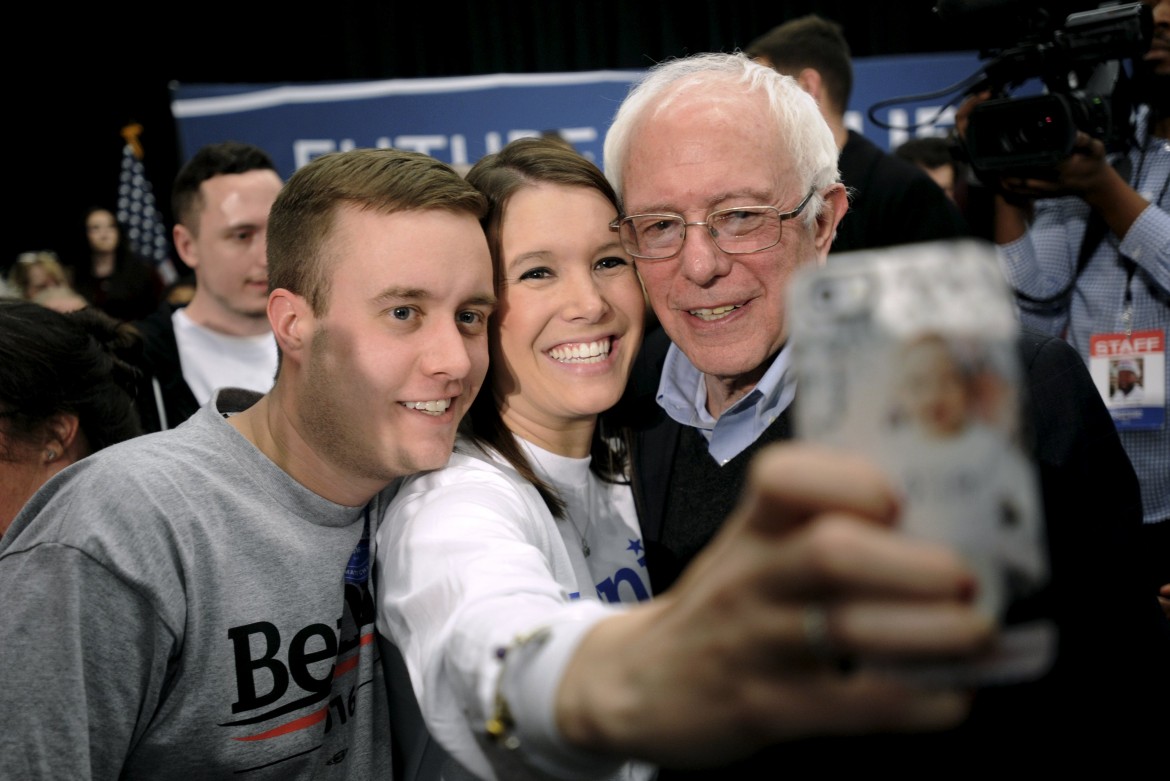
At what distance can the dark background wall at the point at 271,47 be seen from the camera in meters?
7.36

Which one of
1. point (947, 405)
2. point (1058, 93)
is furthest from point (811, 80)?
point (947, 405)

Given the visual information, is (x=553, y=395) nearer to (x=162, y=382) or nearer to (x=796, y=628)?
(x=796, y=628)

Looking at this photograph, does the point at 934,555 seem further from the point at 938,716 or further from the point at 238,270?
the point at 238,270

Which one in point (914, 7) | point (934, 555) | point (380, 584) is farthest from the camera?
point (914, 7)

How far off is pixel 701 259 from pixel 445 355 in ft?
1.57

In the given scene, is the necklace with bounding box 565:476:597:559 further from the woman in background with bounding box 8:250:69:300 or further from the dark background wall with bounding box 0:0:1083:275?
the dark background wall with bounding box 0:0:1083:275

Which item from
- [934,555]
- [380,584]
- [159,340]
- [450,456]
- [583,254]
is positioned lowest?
[159,340]

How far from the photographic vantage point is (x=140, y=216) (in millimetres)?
6586

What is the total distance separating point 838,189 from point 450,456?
2.78ft

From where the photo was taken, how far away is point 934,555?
0.53 meters

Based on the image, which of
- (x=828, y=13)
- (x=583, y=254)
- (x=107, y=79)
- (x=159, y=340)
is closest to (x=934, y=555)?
(x=583, y=254)

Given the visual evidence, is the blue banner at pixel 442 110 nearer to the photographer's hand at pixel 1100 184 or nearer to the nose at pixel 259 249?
the nose at pixel 259 249

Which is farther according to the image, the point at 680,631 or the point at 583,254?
the point at 583,254

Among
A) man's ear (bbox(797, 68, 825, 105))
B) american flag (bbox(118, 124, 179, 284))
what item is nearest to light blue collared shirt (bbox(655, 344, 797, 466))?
man's ear (bbox(797, 68, 825, 105))
